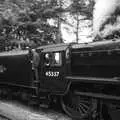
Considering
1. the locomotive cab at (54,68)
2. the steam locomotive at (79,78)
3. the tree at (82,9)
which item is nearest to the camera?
the steam locomotive at (79,78)

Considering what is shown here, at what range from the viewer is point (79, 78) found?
7.94 metres

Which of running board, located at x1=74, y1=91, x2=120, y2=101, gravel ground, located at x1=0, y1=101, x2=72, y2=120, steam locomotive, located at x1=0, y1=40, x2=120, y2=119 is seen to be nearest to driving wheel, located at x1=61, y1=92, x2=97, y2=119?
steam locomotive, located at x1=0, y1=40, x2=120, y2=119

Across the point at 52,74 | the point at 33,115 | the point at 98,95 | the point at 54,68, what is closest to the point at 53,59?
the point at 54,68

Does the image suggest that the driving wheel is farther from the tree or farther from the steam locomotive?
the tree

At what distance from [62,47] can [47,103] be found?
2.31m

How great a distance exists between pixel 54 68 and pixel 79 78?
127cm

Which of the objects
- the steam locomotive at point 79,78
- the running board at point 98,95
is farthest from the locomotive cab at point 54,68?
the running board at point 98,95

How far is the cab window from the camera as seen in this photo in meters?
8.71

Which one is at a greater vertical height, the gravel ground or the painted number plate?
the painted number plate

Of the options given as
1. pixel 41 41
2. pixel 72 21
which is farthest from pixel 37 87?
pixel 72 21

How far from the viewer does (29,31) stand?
1642cm

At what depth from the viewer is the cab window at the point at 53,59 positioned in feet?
28.6

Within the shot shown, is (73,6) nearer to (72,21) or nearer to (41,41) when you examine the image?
(72,21)

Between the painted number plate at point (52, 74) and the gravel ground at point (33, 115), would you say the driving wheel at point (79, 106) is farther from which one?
the painted number plate at point (52, 74)
